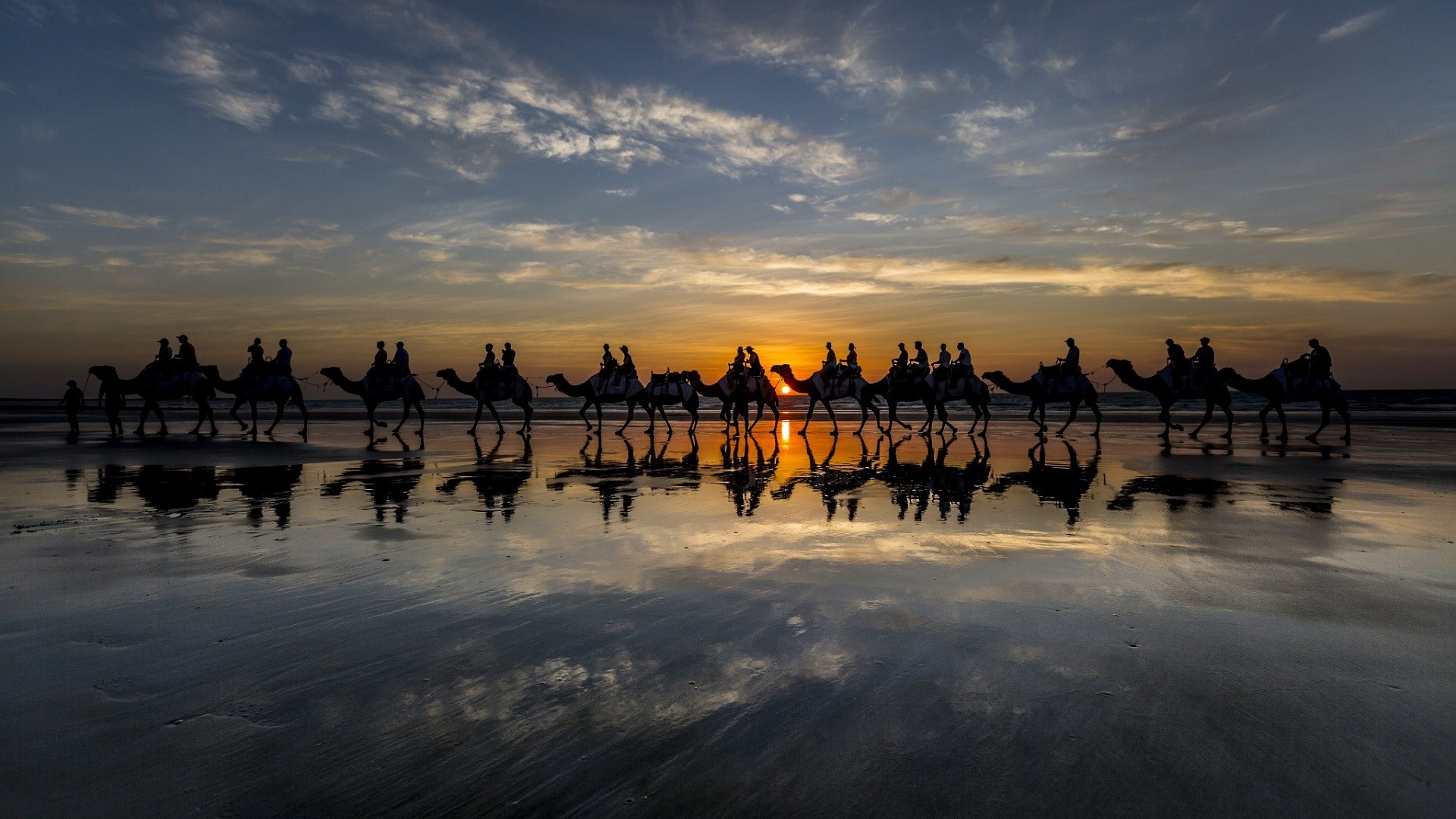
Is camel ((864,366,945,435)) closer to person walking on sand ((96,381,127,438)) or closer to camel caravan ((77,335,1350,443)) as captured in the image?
camel caravan ((77,335,1350,443))

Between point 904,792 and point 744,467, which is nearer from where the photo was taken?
point 904,792

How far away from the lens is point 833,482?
475 inches

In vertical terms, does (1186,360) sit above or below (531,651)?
above

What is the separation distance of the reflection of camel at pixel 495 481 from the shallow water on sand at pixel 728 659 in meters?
0.24

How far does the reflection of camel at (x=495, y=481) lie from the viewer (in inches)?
369

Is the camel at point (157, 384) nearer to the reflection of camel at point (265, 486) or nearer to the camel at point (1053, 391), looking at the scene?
the reflection of camel at point (265, 486)

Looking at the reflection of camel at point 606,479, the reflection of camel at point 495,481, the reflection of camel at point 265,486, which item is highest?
the reflection of camel at point 265,486

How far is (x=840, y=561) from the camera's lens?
6324 millimetres


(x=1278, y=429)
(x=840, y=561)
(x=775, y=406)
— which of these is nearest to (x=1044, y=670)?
(x=840, y=561)

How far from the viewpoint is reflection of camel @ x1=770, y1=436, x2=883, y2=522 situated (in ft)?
31.4

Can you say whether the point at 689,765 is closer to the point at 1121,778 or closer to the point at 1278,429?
the point at 1121,778

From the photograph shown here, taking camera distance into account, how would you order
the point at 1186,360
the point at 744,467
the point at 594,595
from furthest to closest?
the point at 1186,360 < the point at 744,467 < the point at 594,595

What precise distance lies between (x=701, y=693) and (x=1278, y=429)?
30364mm

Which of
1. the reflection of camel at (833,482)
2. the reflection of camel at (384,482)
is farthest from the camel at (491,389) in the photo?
the reflection of camel at (833,482)
